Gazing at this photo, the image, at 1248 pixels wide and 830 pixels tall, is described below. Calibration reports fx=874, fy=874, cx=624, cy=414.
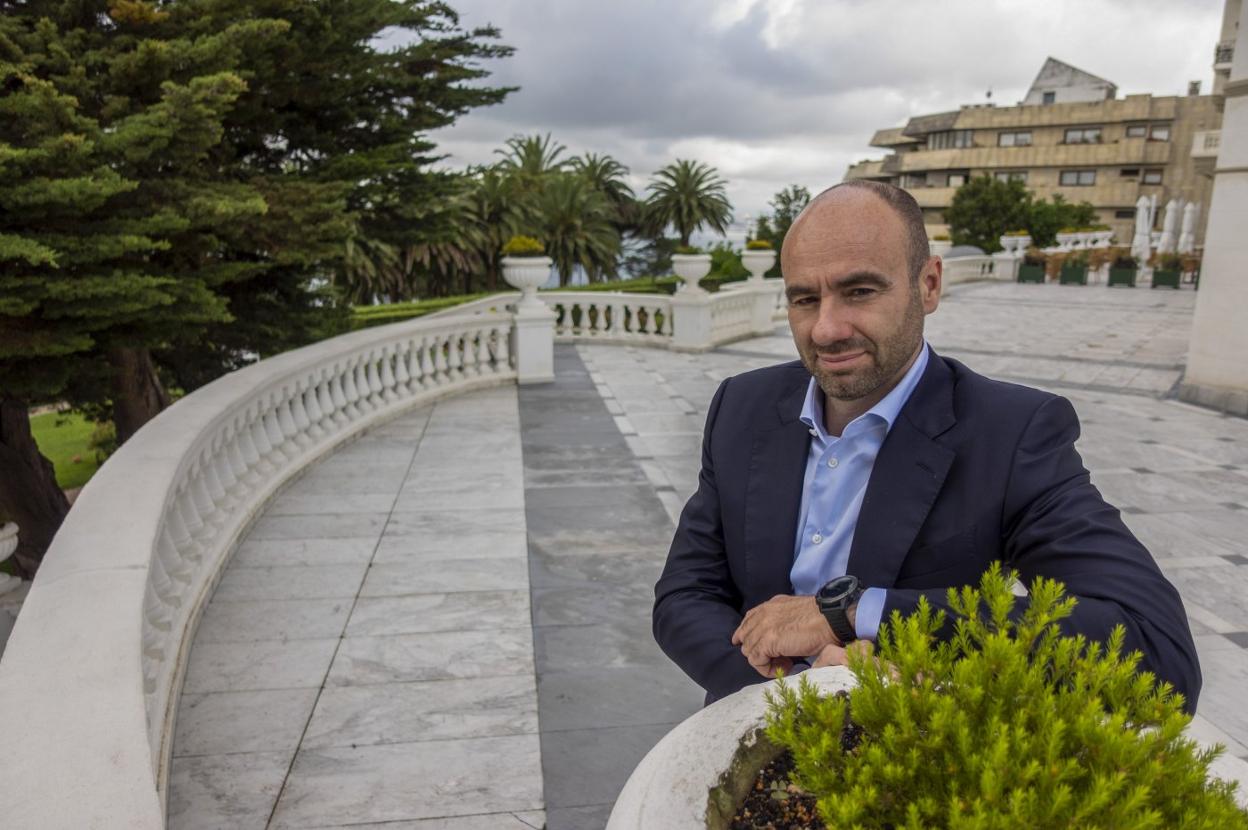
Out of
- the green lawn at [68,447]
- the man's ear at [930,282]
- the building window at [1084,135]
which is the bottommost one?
the green lawn at [68,447]

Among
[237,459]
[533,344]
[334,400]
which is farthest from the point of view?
[533,344]

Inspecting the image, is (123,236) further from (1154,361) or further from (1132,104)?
(1132,104)

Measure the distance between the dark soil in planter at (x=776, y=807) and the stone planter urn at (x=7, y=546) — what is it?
5123 millimetres

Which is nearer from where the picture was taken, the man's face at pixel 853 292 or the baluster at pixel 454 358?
the man's face at pixel 853 292

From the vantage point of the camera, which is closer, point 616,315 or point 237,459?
point 237,459

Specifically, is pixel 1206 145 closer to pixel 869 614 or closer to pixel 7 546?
pixel 869 614

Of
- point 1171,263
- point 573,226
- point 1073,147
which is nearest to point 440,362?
point 1171,263

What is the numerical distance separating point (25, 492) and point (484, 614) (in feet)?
23.7

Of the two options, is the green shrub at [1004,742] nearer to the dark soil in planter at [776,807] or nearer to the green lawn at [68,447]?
the dark soil in planter at [776,807]

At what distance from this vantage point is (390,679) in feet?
13.3

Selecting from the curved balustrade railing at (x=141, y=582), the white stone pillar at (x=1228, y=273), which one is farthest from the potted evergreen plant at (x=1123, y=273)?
the curved balustrade railing at (x=141, y=582)

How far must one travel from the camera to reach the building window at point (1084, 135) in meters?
61.1

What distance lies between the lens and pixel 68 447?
2369 cm

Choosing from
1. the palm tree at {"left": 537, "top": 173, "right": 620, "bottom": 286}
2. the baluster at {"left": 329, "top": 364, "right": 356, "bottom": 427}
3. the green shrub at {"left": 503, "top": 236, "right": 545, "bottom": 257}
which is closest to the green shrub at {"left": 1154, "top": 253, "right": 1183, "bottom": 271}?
the palm tree at {"left": 537, "top": 173, "right": 620, "bottom": 286}
